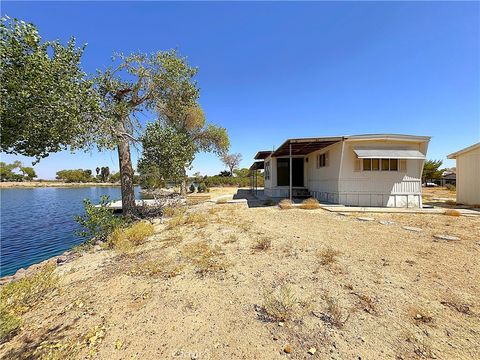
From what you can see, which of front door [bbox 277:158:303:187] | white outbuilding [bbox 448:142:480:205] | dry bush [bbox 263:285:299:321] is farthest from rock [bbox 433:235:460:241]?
front door [bbox 277:158:303:187]

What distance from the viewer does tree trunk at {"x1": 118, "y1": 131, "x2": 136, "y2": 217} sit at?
959 centimetres

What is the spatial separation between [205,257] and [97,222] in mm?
4078

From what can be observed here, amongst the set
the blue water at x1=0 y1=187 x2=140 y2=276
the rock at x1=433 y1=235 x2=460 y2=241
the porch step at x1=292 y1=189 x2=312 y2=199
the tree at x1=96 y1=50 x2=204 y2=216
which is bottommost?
the blue water at x1=0 y1=187 x2=140 y2=276

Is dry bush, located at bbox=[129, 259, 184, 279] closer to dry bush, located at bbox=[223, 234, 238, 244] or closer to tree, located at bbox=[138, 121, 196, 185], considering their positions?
dry bush, located at bbox=[223, 234, 238, 244]

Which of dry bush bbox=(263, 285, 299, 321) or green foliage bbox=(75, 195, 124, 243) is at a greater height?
green foliage bbox=(75, 195, 124, 243)

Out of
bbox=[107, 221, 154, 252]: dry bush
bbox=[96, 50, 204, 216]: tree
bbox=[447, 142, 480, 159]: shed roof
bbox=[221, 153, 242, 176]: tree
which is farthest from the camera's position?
bbox=[221, 153, 242, 176]: tree

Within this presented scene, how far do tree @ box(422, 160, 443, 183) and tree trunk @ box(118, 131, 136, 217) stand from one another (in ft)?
114

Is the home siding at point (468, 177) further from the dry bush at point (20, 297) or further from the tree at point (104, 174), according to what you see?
the tree at point (104, 174)

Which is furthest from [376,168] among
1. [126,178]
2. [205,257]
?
[126,178]

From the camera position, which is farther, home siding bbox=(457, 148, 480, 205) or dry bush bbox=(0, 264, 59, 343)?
home siding bbox=(457, 148, 480, 205)

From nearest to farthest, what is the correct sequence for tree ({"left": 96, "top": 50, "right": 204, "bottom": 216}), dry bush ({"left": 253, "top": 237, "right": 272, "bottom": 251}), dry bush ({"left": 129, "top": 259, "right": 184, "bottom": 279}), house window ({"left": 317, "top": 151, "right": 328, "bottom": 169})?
1. dry bush ({"left": 129, "top": 259, "right": 184, "bottom": 279})
2. dry bush ({"left": 253, "top": 237, "right": 272, "bottom": 251})
3. tree ({"left": 96, "top": 50, "right": 204, "bottom": 216})
4. house window ({"left": 317, "top": 151, "right": 328, "bottom": 169})

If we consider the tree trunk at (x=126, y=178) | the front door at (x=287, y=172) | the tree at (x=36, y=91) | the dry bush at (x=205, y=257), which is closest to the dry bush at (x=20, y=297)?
the tree at (x=36, y=91)

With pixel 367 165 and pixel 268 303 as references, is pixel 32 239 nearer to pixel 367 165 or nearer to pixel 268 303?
pixel 268 303

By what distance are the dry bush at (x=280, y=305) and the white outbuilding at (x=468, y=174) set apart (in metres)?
13.0
